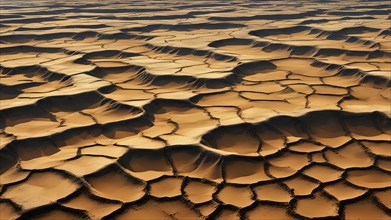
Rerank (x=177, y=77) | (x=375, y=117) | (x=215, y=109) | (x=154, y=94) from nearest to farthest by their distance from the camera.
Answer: (x=375, y=117)
(x=215, y=109)
(x=154, y=94)
(x=177, y=77)

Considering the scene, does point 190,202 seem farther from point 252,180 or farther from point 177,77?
point 177,77

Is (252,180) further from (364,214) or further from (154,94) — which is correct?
(154,94)

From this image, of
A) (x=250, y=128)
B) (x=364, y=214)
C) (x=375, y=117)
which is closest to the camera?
(x=364, y=214)

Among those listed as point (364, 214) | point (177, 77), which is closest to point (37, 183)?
point (364, 214)

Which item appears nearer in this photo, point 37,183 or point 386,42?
point 37,183

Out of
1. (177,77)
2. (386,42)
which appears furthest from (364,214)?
(386,42)

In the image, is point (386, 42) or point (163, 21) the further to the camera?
point (163, 21)
